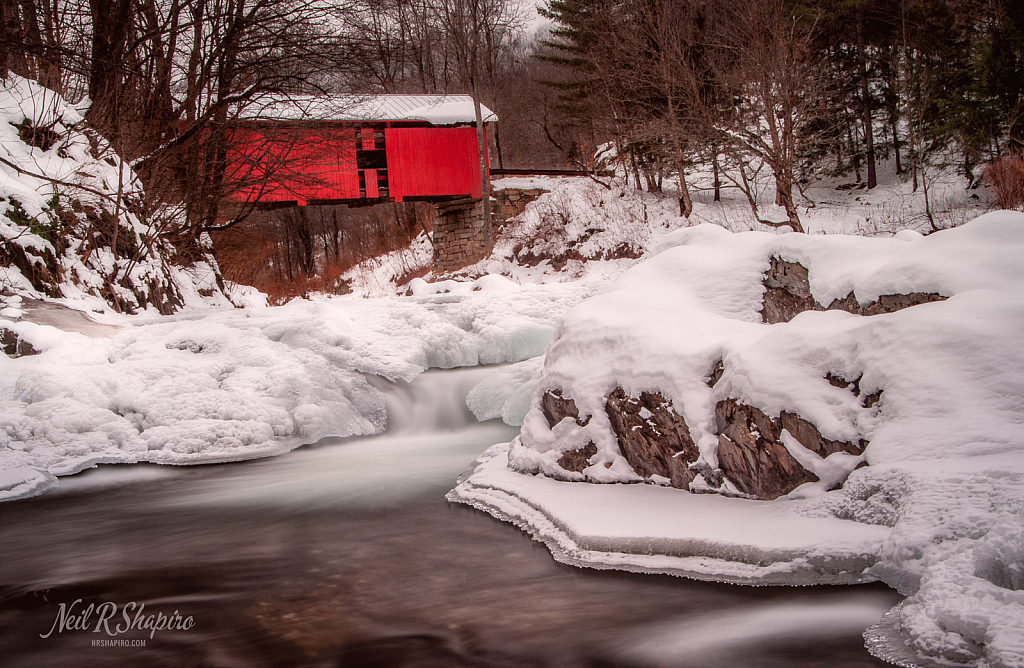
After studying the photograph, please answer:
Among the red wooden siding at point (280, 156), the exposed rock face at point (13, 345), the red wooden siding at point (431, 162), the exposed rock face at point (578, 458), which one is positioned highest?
the red wooden siding at point (431, 162)

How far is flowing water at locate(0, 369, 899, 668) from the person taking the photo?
113 inches

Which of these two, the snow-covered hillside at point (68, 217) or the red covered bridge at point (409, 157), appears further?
the red covered bridge at point (409, 157)

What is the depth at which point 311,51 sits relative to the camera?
12.6 metres

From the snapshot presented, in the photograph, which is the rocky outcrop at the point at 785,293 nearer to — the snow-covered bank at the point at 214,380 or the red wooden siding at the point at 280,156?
the snow-covered bank at the point at 214,380

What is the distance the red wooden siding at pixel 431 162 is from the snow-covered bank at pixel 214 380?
14590 millimetres

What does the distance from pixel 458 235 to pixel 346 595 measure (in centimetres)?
2262

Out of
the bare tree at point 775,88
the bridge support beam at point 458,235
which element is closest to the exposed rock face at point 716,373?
the bare tree at point 775,88

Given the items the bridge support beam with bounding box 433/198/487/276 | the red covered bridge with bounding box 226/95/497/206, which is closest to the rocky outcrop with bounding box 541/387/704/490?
the red covered bridge with bounding box 226/95/497/206

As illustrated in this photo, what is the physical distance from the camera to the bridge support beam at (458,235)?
2472 cm

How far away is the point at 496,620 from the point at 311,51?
11.8m

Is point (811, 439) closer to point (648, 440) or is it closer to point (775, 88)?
point (648, 440)

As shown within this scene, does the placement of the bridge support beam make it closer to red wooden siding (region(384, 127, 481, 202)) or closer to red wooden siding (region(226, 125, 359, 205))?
red wooden siding (region(384, 127, 481, 202))

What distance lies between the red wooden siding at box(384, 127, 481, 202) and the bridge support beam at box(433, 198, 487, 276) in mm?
881

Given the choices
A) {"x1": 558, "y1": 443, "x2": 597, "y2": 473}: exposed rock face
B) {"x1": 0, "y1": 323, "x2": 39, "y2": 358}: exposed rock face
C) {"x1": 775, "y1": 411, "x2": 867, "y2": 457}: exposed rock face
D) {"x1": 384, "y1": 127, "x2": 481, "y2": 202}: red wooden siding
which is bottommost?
{"x1": 558, "y1": 443, "x2": 597, "y2": 473}: exposed rock face
